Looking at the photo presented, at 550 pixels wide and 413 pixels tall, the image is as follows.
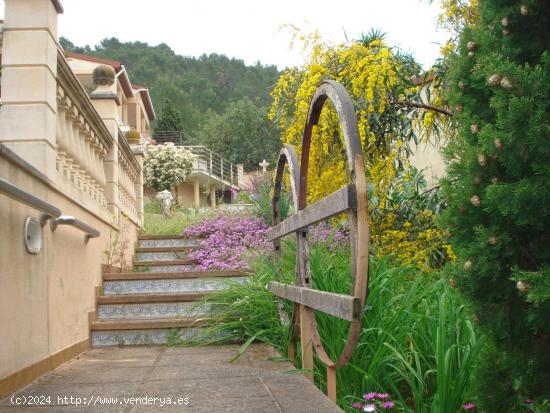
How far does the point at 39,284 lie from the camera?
354cm

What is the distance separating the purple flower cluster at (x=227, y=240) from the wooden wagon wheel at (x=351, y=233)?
259 cm

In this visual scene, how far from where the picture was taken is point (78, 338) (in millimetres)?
4449

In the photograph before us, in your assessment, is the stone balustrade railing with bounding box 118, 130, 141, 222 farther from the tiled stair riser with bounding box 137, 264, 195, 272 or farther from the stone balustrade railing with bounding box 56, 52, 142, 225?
the tiled stair riser with bounding box 137, 264, 195, 272

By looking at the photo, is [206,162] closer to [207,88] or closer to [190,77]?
[207,88]

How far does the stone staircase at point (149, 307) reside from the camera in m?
4.83

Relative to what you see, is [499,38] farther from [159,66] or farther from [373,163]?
[159,66]

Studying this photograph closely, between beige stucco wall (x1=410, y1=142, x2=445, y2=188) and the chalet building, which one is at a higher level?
beige stucco wall (x1=410, y1=142, x2=445, y2=188)

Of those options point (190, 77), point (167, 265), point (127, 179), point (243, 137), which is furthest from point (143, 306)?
point (190, 77)

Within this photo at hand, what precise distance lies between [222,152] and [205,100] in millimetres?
13144

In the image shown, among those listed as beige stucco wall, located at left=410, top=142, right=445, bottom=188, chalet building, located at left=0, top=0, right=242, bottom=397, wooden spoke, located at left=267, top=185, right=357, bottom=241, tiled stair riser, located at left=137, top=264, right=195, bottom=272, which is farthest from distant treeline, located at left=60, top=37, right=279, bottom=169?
wooden spoke, located at left=267, top=185, right=357, bottom=241

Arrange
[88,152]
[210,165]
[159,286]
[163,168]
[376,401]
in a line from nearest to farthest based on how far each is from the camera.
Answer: [376,401]
[88,152]
[159,286]
[163,168]
[210,165]

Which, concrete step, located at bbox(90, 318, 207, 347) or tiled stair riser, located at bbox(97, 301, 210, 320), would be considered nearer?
concrete step, located at bbox(90, 318, 207, 347)

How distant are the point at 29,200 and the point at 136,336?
205 centimetres

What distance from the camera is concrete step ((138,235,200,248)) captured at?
788cm
